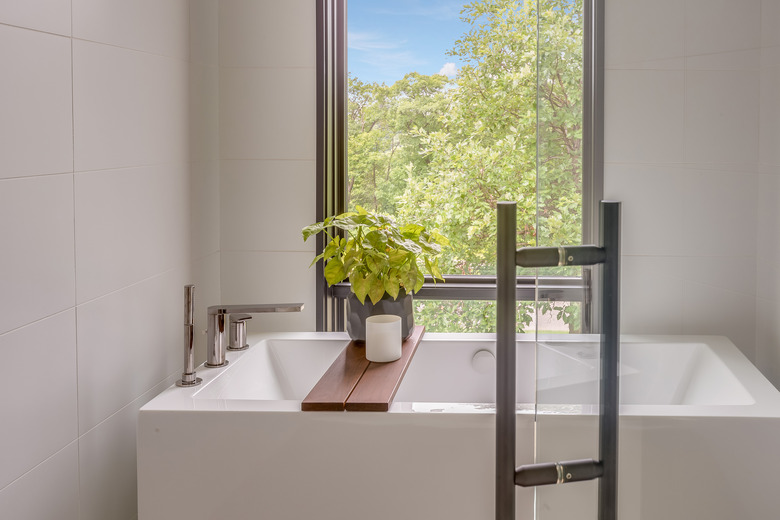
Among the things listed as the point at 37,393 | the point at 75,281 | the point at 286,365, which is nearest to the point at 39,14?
the point at 75,281

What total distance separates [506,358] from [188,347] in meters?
1.07

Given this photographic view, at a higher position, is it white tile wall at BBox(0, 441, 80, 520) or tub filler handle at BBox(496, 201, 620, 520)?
tub filler handle at BBox(496, 201, 620, 520)

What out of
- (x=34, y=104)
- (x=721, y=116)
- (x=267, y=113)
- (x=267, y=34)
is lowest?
(x=721, y=116)

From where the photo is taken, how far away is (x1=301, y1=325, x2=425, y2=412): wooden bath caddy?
1412 millimetres

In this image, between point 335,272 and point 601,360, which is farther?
point 335,272

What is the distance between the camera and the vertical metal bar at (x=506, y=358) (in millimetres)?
713

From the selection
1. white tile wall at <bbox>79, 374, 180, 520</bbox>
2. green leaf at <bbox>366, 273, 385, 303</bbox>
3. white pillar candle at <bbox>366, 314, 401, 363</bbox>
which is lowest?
white tile wall at <bbox>79, 374, 180, 520</bbox>

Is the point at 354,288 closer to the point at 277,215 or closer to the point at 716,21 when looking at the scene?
the point at 277,215

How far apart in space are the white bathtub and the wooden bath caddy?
22mm

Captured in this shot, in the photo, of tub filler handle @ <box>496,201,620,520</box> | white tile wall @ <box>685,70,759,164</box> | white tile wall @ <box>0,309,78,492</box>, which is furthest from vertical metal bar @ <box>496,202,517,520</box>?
white tile wall @ <box>0,309,78,492</box>

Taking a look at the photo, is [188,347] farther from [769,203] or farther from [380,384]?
[769,203]

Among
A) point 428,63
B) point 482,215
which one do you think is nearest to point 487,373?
point 482,215

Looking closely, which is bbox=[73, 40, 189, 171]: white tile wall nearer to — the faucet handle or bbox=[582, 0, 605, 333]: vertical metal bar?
the faucet handle

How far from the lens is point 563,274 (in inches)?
27.4
